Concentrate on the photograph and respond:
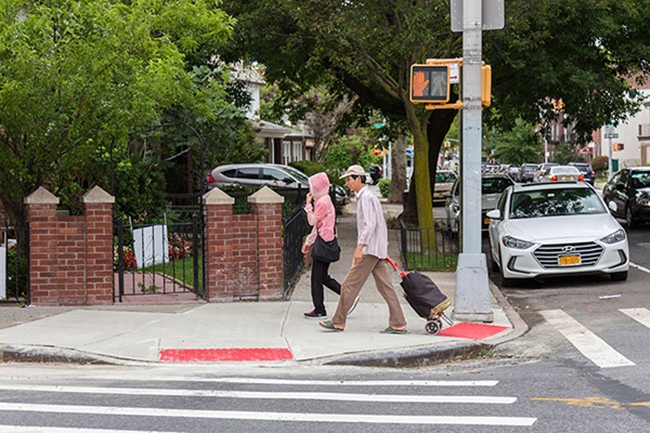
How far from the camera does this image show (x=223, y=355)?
800 cm

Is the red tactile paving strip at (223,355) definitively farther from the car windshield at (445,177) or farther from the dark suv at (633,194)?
the car windshield at (445,177)

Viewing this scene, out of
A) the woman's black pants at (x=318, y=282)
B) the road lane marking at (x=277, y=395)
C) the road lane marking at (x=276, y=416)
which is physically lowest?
the road lane marking at (x=277, y=395)

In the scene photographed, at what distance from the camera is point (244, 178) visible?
992 inches

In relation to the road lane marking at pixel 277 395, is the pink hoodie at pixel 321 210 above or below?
above

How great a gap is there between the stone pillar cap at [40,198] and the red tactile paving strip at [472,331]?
17.3 ft

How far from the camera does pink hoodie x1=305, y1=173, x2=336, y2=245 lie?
9633mm

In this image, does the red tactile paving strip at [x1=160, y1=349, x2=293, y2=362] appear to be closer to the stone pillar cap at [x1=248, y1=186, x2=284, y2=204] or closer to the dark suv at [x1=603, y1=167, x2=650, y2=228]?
the stone pillar cap at [x1=248, y1=186, x2=284, y2=204]

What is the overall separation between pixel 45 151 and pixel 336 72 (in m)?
11.7

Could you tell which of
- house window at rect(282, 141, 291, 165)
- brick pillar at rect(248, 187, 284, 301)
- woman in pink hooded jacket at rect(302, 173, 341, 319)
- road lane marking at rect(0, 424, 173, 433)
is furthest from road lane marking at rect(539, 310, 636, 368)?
house window at rect(282, 141, 291, 165)

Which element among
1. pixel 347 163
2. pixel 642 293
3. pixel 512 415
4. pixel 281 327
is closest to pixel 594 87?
pixel 642 293

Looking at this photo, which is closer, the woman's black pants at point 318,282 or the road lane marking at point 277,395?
the road lane marking at point 277,395

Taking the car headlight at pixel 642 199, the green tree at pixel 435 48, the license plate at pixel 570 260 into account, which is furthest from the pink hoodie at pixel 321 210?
the car headlight at pixel 642 199

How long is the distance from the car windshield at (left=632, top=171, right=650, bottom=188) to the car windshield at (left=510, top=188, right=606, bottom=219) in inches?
361

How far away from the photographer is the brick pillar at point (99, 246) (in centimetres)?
1041
